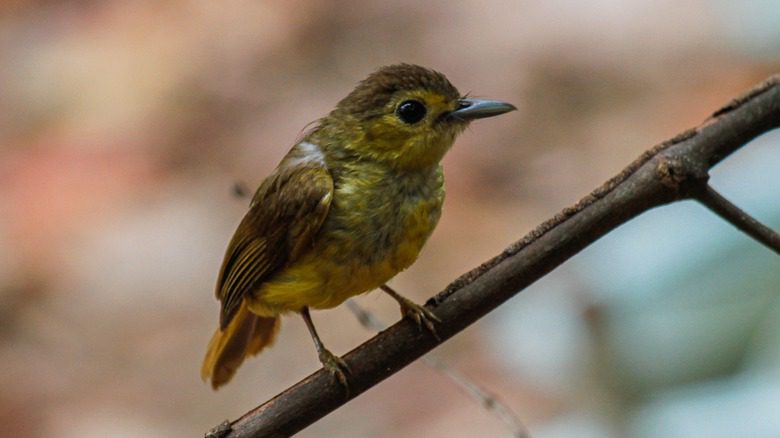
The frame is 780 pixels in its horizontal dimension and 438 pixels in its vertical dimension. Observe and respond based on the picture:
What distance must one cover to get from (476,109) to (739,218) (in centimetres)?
86

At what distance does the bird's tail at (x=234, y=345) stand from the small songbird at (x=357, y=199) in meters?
0.29

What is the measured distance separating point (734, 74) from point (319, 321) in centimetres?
261

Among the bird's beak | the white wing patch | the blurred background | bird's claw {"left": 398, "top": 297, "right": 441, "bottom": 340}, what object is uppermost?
the blurred background

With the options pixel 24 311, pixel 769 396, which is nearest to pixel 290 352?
pixel 24 311

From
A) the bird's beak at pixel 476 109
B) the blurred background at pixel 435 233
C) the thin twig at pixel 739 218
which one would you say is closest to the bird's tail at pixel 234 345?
the bird's beak at pixel 476 109

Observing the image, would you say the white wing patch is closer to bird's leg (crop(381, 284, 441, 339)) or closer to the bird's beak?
the bird's beak

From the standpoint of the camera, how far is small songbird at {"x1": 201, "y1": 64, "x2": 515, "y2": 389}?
10.5 feet

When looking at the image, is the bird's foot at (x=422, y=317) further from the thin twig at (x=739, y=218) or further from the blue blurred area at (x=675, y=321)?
the blue blurred area at (x=675, y=321)

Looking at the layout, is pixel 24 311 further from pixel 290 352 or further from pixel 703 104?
pixel 703 104

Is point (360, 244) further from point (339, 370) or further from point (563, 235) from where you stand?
point (563, 235)

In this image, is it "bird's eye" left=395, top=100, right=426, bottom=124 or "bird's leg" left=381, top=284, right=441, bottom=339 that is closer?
"bird's leg" left=381, top=284, right=441, bottom=339

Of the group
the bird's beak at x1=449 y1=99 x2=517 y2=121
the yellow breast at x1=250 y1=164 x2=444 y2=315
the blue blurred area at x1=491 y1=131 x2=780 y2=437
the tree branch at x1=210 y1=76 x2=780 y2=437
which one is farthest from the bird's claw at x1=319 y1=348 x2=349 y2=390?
the blue blurred area at x1=491 y1=131 x2=780 y2=437

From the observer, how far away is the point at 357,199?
129 inches

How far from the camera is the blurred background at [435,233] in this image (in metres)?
4.78
